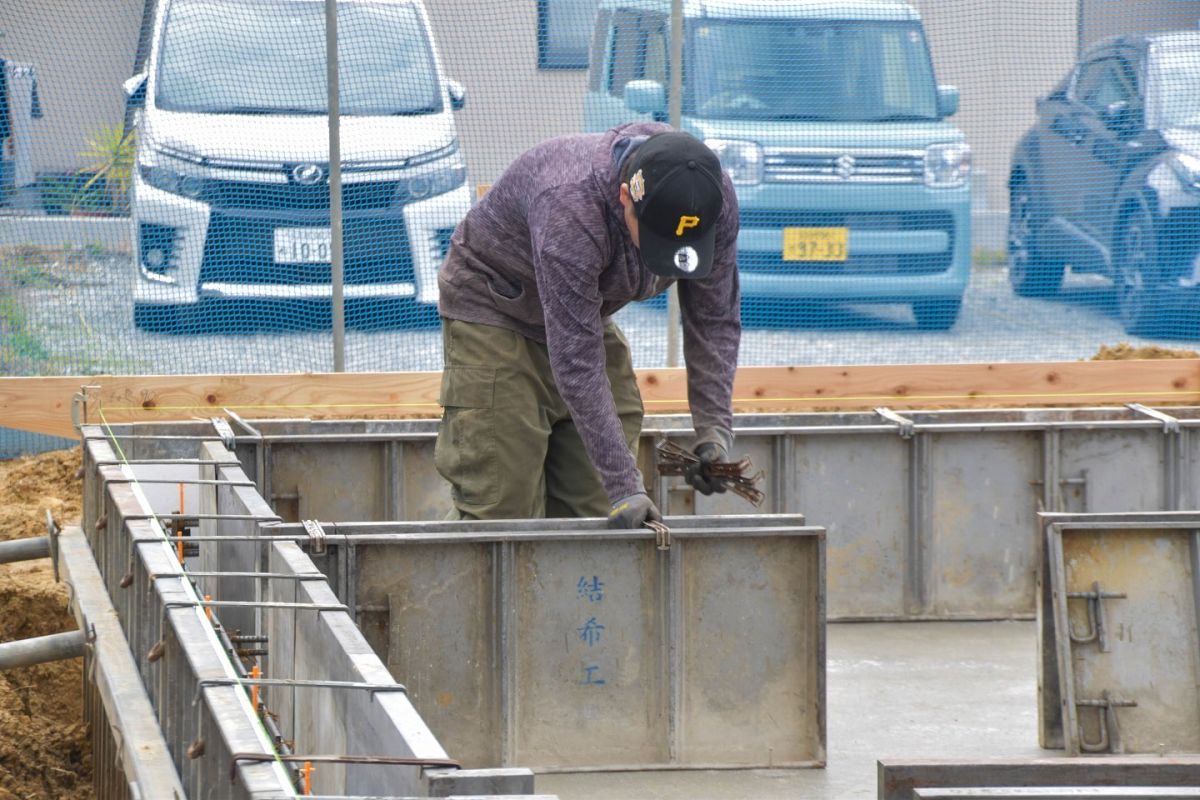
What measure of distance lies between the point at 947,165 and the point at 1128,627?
5553 millimetres

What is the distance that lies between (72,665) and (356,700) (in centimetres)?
355

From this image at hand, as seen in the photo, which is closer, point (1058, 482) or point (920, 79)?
point (1058, 482)

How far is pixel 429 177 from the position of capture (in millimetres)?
10141

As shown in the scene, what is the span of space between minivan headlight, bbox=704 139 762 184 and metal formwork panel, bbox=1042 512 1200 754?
5025 millimetres

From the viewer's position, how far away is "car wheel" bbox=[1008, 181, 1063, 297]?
11148 millimetres

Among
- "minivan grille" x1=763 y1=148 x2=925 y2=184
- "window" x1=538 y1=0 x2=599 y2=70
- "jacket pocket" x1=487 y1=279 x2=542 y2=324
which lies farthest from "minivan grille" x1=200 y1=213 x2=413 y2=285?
"jacket pocket" x1=487 y1=279 x2=542 y2=324

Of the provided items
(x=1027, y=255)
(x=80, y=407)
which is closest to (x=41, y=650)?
(x=80, y=407)

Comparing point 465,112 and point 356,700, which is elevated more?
point 465,112

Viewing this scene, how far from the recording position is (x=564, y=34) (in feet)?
33.8

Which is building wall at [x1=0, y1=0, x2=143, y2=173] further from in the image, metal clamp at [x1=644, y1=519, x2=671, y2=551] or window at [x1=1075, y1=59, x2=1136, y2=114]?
window at [x1=1075, y1=59, x2=1136, y2=114]

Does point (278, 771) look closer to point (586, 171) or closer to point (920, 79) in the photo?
point (586, 171)

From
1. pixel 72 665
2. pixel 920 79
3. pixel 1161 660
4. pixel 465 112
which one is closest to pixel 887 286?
pixel 920 79

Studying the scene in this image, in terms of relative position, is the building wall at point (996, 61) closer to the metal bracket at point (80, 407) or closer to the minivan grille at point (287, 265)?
the minivan grille at point (287, 265)

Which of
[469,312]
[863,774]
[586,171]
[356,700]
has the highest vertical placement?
[586,171]
